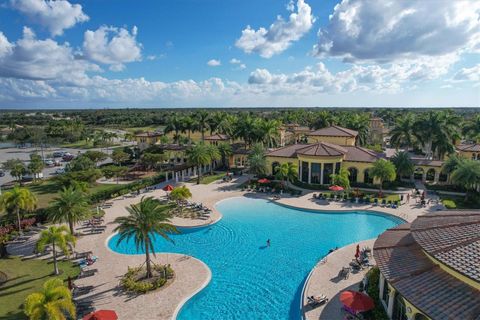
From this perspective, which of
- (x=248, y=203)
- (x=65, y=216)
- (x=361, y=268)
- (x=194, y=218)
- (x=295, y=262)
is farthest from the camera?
(x=248, y=203)

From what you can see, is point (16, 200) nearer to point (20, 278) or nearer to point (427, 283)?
point (20, 278)

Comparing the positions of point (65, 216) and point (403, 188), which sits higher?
point (65, 216)

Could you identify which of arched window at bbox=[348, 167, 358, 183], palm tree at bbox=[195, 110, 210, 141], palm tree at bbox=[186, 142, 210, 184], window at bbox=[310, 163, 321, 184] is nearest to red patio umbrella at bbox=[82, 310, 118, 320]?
palm tree at bbox=[186, 142, 210, 184]

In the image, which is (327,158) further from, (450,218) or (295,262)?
(450,218)

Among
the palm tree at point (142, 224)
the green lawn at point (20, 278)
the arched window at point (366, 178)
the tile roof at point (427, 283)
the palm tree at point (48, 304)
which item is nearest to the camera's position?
the tile roof at point (427, 283)

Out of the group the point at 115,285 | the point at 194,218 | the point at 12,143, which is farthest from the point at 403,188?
the point at 12,143

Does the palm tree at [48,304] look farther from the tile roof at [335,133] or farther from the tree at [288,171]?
the tile roof at [335,133]

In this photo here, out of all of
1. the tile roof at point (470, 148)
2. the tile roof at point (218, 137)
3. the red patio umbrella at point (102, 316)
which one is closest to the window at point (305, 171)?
the tile roof at point (218, 137)
